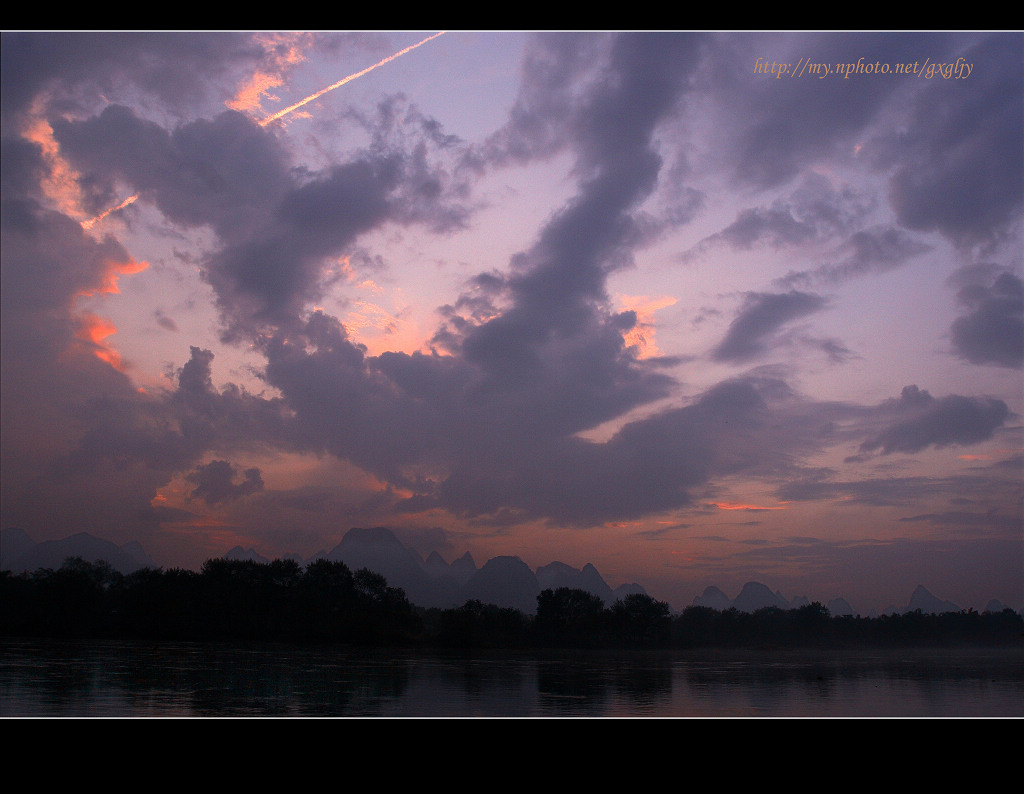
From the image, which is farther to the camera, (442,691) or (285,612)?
(285,612)

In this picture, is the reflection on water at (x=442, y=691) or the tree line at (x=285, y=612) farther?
the tree line at (x=285, y=612)

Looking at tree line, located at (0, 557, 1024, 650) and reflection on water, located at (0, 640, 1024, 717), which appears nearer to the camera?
reflection on water, located at (0, 640, 1024, 717)

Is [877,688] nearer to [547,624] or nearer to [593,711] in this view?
[593,711]
